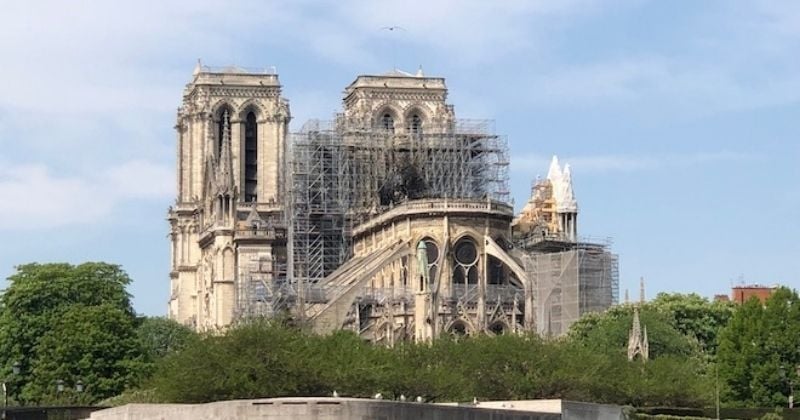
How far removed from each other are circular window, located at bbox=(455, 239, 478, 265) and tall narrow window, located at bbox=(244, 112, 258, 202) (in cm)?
2885

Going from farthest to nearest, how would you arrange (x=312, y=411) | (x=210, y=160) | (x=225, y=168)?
1. (x=210, y=160)
2. (x=225, y=168)
3. (x=312, y=411)

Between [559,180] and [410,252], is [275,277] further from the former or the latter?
[559,180]

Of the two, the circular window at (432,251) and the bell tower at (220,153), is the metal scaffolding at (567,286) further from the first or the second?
the bell tower at (220,153)

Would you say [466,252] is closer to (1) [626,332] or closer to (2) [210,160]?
(1) [626,332]

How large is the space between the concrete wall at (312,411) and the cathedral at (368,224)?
168 ft

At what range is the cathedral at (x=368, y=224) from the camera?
136 metres

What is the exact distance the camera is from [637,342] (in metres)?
115

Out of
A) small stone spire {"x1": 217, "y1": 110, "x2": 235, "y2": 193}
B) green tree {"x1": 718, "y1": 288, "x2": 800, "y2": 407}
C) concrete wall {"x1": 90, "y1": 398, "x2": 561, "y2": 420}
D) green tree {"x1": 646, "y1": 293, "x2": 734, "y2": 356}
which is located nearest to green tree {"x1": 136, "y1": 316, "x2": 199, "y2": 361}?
small stone spire {"x1": 217, "y1": 110, "x2": 235, "y2": 193}

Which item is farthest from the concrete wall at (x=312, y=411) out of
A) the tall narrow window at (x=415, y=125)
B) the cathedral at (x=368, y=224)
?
the tall narrow window at (x=415, y=125)

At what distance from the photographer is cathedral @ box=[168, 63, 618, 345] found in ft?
446

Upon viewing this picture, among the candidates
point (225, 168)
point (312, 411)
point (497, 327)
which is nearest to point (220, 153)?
point (225, 168)

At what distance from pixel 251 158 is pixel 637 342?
5746cm

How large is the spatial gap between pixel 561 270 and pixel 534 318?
302 centimetres

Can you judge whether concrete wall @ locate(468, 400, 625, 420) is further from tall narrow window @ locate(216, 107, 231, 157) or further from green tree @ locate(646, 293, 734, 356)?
tall narrow window @ locate(216, 107, 231, 157)
